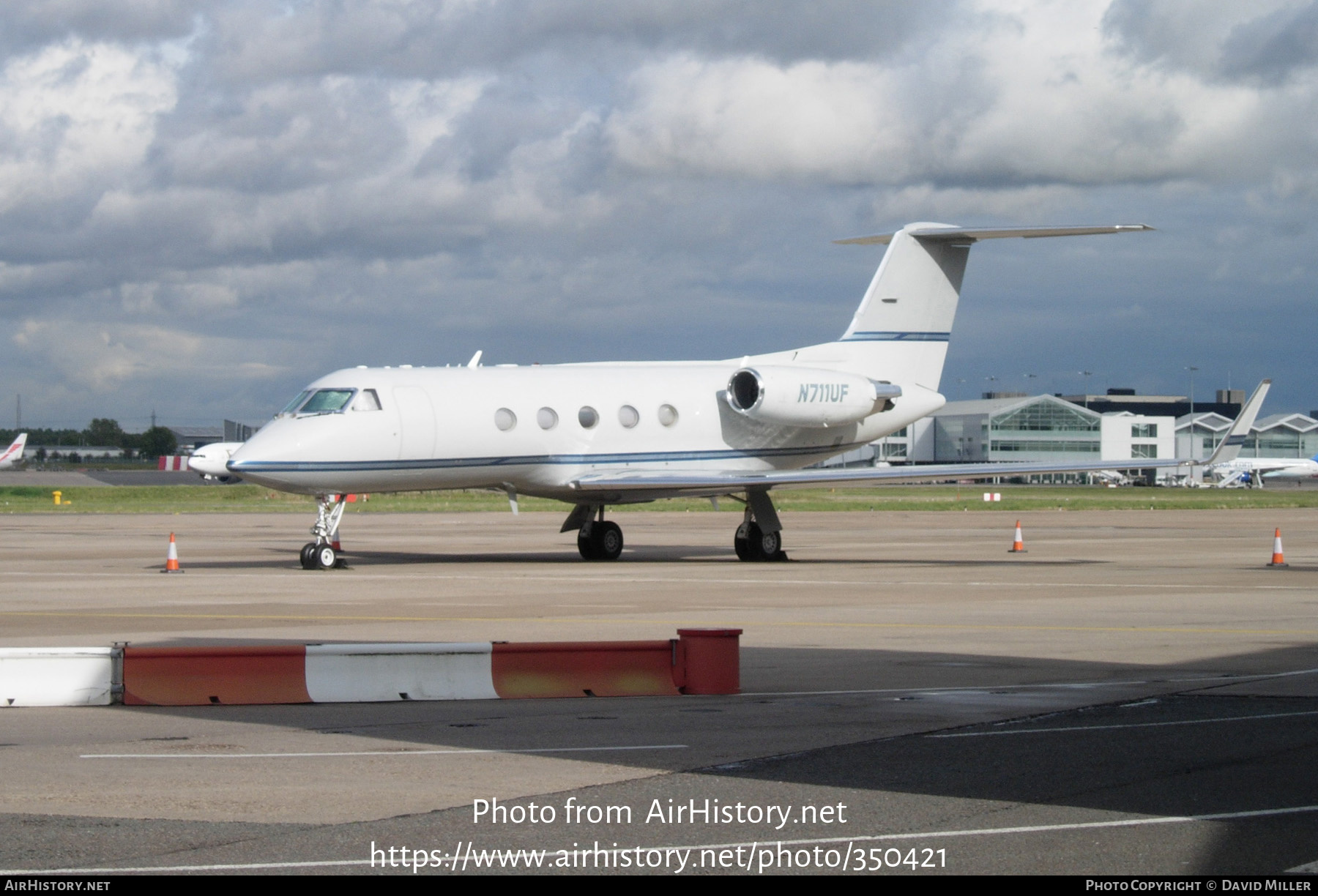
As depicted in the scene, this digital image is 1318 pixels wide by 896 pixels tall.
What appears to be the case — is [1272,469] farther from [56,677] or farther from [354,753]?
[354,753]

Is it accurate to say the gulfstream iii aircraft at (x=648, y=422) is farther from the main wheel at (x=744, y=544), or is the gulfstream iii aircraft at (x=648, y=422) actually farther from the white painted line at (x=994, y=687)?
the white painted line at (x=994, y=687)

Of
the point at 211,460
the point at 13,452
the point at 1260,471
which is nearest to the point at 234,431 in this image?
the point at 13,452

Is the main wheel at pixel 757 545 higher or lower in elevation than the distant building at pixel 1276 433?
lower

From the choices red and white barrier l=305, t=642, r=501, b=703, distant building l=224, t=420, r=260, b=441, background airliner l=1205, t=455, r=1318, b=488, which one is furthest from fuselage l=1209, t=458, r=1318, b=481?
red and white barrier l=305, t=642, r=501, b=703

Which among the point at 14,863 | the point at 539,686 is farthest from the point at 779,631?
the point at 14,863

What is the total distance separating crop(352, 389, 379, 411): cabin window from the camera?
26.3 metres

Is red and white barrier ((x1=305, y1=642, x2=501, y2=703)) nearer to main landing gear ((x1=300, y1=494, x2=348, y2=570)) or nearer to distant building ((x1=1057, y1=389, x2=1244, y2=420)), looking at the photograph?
main landing gear ((x1=300, y1=494, x2=348, y2=570))

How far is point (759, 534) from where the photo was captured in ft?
95.5

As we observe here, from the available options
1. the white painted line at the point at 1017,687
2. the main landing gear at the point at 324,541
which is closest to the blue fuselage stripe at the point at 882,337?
the main landing gear at the point at 324,541

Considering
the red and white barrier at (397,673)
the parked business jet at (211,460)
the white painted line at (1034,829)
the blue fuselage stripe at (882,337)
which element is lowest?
the white painted line at (1034,829)

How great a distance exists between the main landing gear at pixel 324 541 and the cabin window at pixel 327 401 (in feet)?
4.86

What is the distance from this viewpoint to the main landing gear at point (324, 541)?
2611cm

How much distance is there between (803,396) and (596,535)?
16.0ft

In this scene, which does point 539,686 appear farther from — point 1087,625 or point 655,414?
point 655,414
